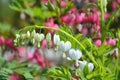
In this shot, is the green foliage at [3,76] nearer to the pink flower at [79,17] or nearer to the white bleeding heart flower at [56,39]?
the white bleeding heart flower at [56,39]

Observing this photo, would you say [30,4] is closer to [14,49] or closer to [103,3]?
[14,49]

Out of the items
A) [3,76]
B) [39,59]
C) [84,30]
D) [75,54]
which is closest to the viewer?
[75,54]

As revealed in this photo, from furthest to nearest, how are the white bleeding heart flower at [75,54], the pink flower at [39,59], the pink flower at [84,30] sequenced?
1. the pink flower at [39,59]
2. the pink flower at [84,30]
3. the white bleeding heart flower at [75,54]

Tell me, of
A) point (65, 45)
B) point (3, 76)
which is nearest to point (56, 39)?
point (65, 45)

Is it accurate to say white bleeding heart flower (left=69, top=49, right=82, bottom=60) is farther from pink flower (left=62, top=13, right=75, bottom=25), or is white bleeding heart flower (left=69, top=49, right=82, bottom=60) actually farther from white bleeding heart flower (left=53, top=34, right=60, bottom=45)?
pink flower (left=62, top=13, right=75, bottom=25)

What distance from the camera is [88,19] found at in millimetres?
2535

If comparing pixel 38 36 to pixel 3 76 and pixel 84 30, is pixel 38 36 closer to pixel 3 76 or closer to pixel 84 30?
pixel 3 76

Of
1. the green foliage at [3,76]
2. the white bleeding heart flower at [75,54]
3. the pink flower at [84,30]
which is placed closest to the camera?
the white bleeding heart flower at [75,54]

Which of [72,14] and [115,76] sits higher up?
[72,14]

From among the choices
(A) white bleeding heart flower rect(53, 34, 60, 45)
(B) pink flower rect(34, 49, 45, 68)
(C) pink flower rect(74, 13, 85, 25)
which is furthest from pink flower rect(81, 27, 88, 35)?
(A) white bleeding heart flower rect(53, 34, 60, 45)

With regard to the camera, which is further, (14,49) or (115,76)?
(14,49)

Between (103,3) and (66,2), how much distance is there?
1.62 ft

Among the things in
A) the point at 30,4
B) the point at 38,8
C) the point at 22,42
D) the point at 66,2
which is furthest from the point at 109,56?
the point at 30,4

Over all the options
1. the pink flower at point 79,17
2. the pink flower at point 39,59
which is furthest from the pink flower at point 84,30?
the pink flower at point 39,59
